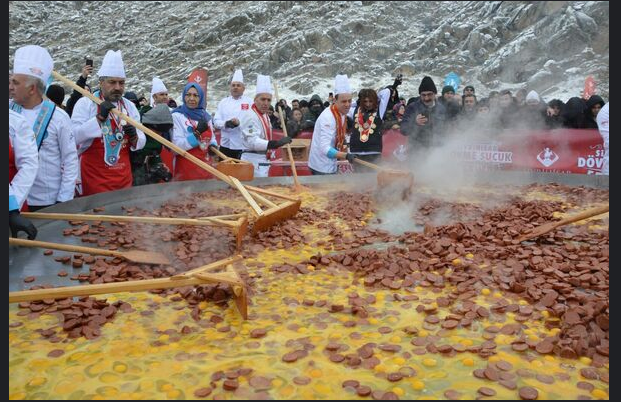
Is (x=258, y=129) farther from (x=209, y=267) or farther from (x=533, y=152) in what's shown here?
(x=533, y=152)

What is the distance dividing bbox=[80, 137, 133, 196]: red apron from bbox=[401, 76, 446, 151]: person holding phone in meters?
4.58

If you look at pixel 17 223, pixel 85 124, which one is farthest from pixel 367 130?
pixel 17 223

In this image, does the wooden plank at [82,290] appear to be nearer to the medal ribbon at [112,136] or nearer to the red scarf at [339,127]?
the medal ribbon at [112,136]

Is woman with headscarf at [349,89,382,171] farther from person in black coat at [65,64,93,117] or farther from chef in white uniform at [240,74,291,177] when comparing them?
person in black coat at [65,64,93,117]

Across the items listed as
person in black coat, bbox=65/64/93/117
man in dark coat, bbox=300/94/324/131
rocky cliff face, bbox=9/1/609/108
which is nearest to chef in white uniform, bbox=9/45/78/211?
person in black coat, bbox=65/64/93/117

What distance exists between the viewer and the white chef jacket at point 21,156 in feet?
10.6

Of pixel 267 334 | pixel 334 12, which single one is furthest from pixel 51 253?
pixel 334 12

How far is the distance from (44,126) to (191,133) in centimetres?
236

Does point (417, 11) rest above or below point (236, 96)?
above

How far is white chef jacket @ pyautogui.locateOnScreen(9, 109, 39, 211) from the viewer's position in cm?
323

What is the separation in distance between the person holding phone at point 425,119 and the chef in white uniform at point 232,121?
264 centimetres

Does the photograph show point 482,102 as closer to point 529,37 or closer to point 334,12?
point 529,37

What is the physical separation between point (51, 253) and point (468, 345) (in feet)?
9.72

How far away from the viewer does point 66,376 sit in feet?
7.34
